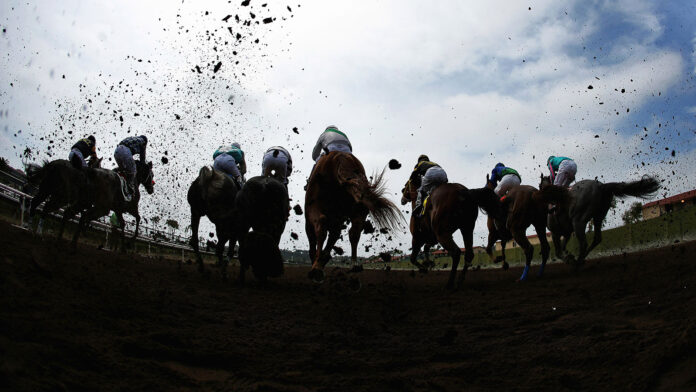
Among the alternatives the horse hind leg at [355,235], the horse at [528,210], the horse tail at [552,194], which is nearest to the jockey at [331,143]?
the horse hind leg at [355,235]

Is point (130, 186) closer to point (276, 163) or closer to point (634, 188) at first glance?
point (276, 163)

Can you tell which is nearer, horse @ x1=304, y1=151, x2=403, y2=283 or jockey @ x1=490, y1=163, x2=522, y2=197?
horse @ x1=304, y1=151, x2=403, y2=283

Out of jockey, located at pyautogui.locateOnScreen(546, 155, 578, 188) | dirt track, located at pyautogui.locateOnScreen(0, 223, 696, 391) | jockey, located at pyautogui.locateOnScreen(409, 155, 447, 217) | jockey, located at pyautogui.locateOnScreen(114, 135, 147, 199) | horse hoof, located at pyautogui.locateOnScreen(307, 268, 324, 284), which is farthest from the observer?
jockey, located at pyautogui.locateOnScreen(114, 135, 147, 199)

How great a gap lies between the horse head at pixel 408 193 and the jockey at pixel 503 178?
6.74 ft

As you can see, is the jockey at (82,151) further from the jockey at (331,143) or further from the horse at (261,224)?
the jockey at (331,143)

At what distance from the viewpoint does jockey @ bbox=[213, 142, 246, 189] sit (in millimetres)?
10219

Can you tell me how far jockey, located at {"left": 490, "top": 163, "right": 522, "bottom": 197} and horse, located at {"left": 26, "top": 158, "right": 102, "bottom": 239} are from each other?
28.9 ft

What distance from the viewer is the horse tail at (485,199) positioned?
8.71 m

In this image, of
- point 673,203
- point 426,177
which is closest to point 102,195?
point 426,177

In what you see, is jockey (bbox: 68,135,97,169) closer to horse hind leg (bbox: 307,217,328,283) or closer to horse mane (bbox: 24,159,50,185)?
horse mane (bbox: 24,159,50,185)

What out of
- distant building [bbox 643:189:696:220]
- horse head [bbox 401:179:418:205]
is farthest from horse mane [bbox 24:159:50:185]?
distant building [bbox 643:189:696:220]

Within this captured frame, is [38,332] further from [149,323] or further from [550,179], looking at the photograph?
[550,179]

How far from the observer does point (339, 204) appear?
873 cm

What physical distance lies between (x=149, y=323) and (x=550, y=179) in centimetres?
961
